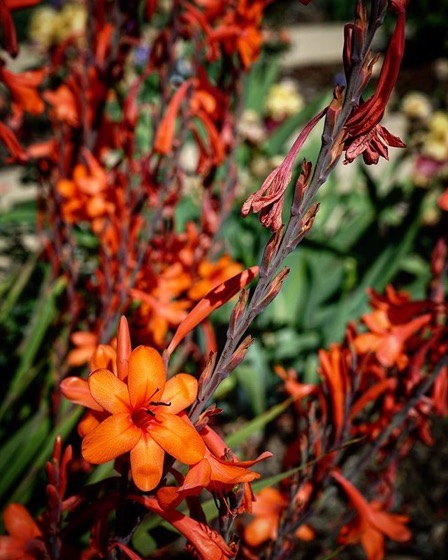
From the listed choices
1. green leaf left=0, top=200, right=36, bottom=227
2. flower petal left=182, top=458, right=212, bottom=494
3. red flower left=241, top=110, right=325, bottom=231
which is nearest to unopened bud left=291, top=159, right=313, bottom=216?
red flower left=241, top=110, right=325, bottom=231

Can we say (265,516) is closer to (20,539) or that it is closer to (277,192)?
(20,539)

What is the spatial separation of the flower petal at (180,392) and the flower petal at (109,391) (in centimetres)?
4

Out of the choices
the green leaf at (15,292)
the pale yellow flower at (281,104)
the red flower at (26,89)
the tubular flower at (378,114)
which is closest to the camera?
the tubular flower at (378,114)

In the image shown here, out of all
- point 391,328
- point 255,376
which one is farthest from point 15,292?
point 391,328

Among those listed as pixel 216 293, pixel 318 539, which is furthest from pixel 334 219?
pixel 216 293

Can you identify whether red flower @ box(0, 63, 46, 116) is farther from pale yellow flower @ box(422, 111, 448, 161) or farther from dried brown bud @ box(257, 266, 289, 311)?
pale yellow flower @ box(422, 111, 448, 161)

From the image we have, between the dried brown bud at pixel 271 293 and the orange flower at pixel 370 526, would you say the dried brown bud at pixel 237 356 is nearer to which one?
the dried brown bud at pixel 271 293

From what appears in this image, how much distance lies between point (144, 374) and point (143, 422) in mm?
52

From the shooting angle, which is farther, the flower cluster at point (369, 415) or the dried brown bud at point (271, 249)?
the flower cluster at point (369, 415)

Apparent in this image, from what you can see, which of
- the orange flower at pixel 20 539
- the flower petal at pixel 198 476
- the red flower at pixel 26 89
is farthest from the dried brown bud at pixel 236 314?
the red flower at pixel 26 89

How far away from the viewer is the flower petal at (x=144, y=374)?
0.47 meters

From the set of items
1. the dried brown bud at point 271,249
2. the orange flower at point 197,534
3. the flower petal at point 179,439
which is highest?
the dried brown bud at point 271,249

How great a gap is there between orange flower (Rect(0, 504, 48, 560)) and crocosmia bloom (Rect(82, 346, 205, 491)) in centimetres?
23

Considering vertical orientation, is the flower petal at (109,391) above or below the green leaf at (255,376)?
above
